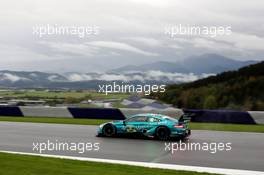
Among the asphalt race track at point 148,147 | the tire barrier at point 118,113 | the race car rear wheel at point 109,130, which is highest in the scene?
the tire barrier at point 118,113

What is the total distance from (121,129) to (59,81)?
23.2 ft

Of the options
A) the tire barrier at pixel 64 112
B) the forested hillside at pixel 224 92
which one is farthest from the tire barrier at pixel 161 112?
the forested hillside at pixel 224 92

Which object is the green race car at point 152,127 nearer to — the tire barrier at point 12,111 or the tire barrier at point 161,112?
the tire barrier at point 161,112

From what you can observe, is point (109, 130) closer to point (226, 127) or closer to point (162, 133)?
point (162, 133)

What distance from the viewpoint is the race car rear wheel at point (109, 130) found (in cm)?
1587

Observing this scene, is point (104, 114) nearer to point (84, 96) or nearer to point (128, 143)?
point (84, 96)

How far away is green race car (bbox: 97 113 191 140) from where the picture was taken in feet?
48.9

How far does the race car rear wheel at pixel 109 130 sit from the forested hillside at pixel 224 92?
29.4 feet

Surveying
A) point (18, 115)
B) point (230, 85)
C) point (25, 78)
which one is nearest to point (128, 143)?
point (25, 78)

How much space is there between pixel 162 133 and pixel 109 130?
78.4 inches

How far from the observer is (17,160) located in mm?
9031

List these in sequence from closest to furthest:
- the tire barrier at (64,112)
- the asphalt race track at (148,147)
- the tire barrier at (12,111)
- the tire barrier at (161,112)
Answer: the asphalt race track at (148,147) < the tire barrier at (161,112) < the tire barrier at (64,112) < the tire barrier at (12,111)

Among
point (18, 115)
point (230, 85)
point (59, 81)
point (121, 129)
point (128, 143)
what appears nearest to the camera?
point (128, 143)

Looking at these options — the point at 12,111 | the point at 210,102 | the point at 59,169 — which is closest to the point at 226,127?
the point at 210,102
